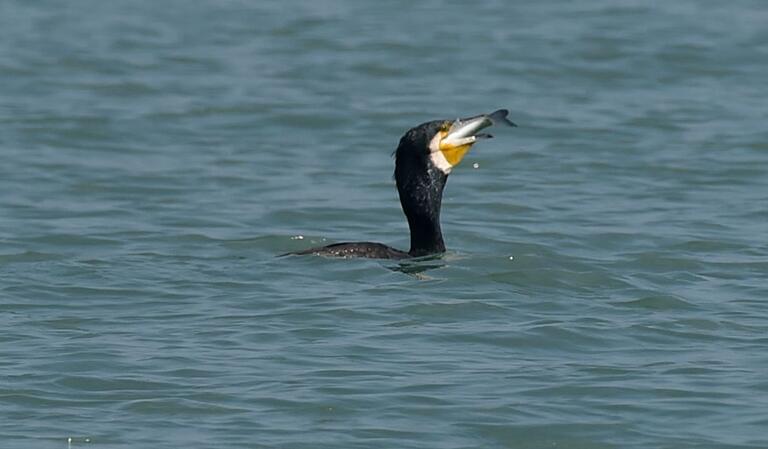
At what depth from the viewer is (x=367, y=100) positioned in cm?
2055

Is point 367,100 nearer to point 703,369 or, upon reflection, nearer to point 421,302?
point 421,302

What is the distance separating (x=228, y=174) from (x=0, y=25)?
379 inches

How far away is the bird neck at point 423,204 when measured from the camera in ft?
41.0

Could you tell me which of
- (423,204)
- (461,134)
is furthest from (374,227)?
(461,134)

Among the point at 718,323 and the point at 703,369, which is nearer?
the point at 703,369

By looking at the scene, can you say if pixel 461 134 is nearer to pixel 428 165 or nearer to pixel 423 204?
pixel 428 165

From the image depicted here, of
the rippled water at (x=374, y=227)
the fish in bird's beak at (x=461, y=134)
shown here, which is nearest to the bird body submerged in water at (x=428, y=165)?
the fish in bird's beak at (x=461, y=134)

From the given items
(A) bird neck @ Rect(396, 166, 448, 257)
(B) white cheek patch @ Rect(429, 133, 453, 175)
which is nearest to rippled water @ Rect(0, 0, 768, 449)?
(A) bird neck @ Rect(396, 166, 448, 257)

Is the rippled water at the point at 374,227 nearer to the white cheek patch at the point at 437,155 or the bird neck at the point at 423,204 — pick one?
the bird neck at the point at 423,204

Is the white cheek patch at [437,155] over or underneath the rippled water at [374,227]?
over

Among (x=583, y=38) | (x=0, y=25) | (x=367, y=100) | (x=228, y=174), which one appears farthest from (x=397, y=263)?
(x=0, y=25)

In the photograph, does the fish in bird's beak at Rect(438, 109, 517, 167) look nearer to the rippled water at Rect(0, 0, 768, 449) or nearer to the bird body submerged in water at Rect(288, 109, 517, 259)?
the bird body submerged in water at Rect(288, 109, 517, 259)

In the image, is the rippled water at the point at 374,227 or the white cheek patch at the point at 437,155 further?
the white cheek patch at the point at 437,155

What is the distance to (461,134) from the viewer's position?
492 inches
